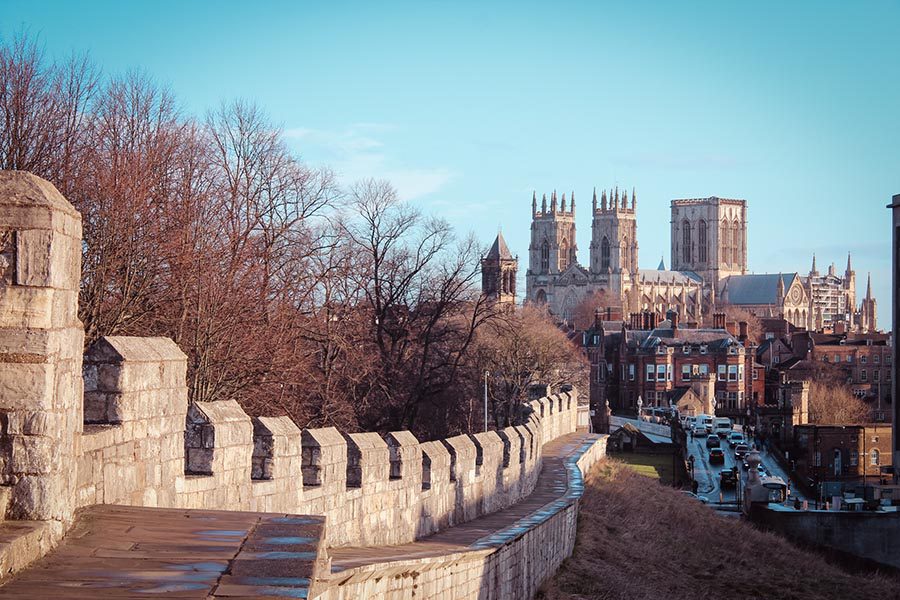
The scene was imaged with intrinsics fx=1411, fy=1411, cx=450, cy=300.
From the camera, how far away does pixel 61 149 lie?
2614 cm

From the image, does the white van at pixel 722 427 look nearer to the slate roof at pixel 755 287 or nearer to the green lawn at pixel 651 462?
the green lawn at pixel 651 462

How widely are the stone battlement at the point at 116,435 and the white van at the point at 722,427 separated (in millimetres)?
56848

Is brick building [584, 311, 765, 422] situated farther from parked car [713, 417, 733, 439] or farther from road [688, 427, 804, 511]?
road [688, 427, 804, 511]

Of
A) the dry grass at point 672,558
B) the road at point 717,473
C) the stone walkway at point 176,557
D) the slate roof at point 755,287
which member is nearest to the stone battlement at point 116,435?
the stone walkway at point 176,557

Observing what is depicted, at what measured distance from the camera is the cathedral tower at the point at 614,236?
7407 inches

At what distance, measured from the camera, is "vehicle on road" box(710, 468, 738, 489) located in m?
48.8

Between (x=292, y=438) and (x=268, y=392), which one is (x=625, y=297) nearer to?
(x=268, y=392)

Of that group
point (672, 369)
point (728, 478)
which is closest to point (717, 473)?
point (728, 478)

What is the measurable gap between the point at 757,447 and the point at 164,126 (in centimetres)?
4298

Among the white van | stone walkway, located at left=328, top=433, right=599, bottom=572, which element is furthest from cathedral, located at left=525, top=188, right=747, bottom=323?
stone walkway, located at left=328, top=433, right=599, bottom=572

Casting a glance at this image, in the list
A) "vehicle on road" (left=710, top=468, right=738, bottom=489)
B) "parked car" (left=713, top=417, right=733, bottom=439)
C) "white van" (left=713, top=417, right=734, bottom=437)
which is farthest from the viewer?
"white van" (left=713, top=417, right=734, bottom=437)

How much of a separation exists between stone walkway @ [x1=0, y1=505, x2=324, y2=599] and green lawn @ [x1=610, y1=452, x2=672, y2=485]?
118ft

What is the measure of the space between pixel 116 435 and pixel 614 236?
184 metres

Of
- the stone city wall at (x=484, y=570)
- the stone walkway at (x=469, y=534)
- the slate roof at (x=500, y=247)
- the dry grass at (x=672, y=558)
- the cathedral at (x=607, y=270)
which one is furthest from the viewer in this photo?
the cathedral at (x=607, y=270)
